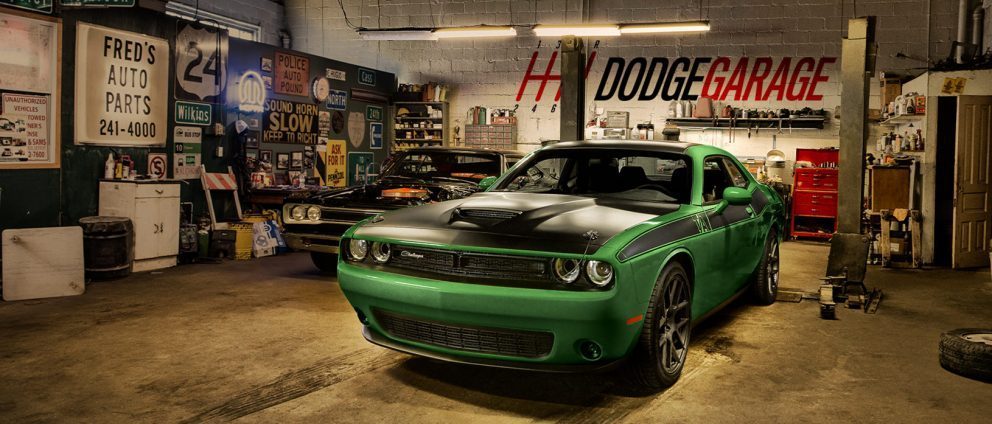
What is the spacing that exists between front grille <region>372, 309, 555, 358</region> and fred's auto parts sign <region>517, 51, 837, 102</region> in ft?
34.2

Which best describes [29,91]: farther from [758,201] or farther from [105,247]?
[758,201]

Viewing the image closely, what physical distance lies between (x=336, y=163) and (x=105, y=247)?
18.3 ft

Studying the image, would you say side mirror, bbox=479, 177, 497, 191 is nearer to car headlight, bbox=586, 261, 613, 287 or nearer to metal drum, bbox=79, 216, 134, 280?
car headlight, bbox=586, 261, 613, 287

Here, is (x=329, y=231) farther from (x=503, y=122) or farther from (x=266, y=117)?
(x=503, y=122)

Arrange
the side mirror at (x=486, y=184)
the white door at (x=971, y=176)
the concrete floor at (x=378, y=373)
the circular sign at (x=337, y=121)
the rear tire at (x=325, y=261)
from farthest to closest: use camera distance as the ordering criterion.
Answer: the circular sign at (x=337, y=121)
the white door at (x=971, y=176)
the rear tire at (x=325, y=261)
the side mirror at (x=486, y=184)
the concrete floor at (x=378, y=373)

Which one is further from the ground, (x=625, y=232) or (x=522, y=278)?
(x=625, y=232)

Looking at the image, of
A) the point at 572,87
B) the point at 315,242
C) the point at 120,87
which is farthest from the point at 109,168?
the point at 572,87

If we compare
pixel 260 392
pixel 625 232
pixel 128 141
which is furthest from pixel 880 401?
pixel 128 141

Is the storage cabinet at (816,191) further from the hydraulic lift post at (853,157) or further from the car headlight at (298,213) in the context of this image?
the car headlight at (298,213)

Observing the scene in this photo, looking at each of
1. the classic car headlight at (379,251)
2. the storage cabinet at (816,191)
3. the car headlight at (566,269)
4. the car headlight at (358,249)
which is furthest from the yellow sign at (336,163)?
the car headlight at (566,269)

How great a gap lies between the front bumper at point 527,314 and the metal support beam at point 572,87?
575 cm

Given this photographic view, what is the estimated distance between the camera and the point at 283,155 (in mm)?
10898

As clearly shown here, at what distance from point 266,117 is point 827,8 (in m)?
8.82

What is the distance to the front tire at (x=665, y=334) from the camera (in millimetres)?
3424
